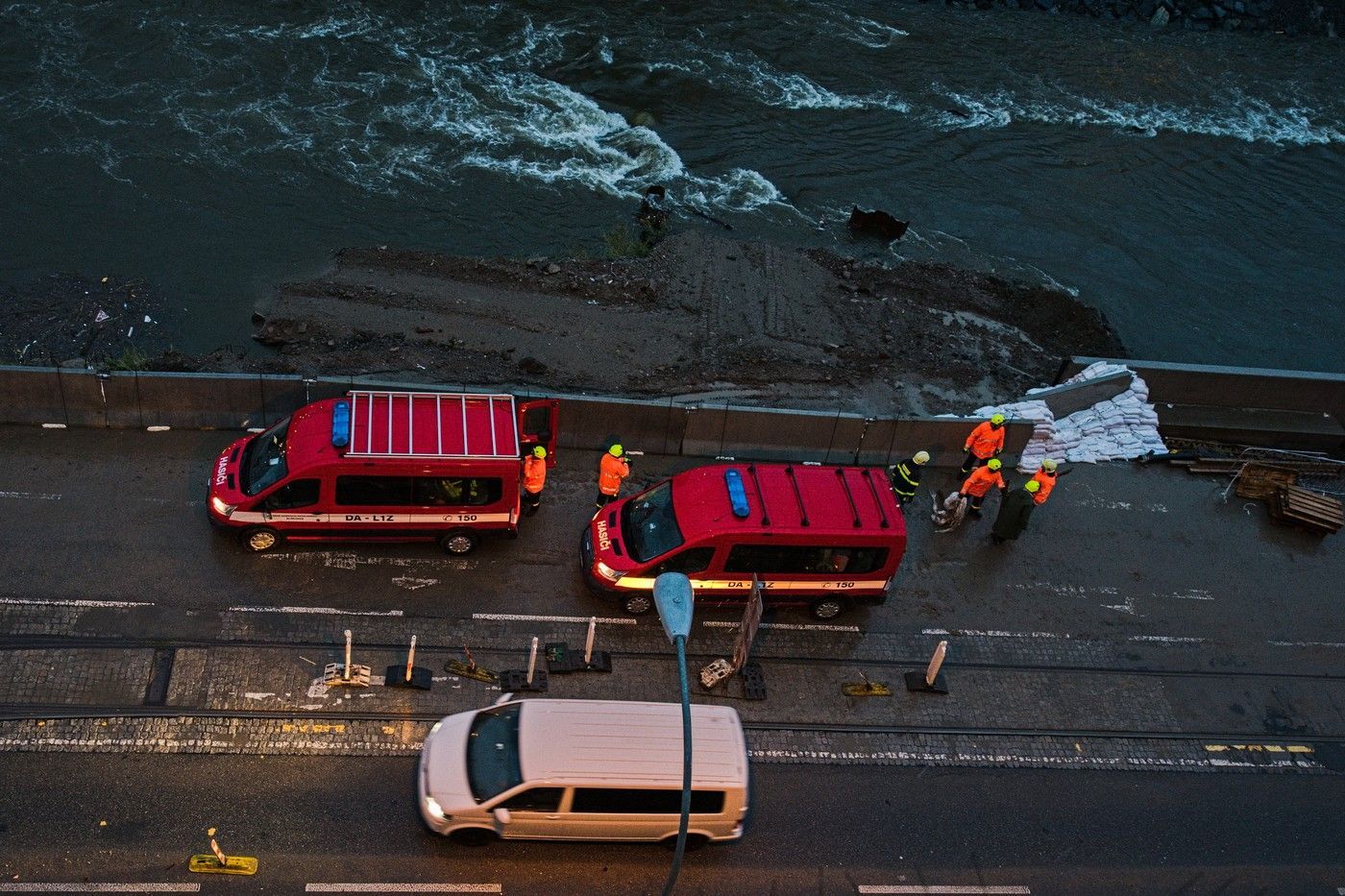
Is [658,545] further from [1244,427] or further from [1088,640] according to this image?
[1244,427]

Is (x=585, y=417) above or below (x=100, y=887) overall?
above

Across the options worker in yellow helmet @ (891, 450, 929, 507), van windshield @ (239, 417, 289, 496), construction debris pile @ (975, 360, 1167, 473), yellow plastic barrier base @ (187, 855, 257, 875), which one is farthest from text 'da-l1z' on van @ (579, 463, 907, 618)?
yellow plastic barrier base @ (187, 855, 257, 875)

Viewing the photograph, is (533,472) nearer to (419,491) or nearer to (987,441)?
(419,491)

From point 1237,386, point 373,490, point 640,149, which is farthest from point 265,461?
point 640,149

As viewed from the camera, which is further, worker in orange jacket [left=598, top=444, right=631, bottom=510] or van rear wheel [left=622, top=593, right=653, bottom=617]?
worker in orange jacket [left=598, top=444, right=631, bottom=510]

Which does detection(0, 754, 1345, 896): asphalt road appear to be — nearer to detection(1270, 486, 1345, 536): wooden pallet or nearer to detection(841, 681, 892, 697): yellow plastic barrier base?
detection(841, 681, 892, 697): yellow plastic barrier base

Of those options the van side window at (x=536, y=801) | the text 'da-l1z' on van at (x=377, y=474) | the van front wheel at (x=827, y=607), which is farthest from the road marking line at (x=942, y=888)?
the text 'da-l1z' on van at (x=377, y=474)
